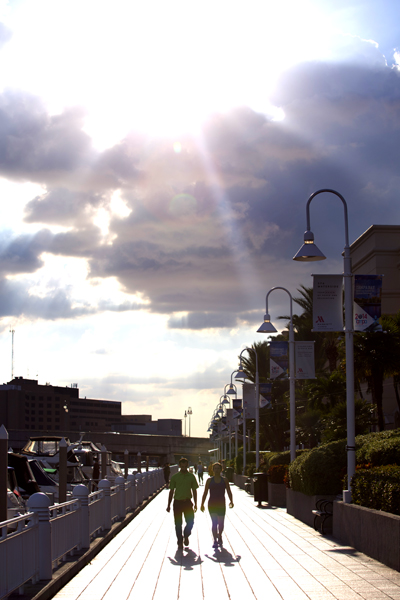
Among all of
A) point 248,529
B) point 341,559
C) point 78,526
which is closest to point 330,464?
point 248,529

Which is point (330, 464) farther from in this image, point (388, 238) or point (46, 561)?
point (388, 238)

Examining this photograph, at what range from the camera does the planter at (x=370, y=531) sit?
1030cm

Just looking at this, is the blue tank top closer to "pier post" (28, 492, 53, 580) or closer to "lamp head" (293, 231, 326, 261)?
"pier post" (28, 492, 53, 580)

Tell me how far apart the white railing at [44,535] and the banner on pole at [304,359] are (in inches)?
402

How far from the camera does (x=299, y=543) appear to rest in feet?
45.5

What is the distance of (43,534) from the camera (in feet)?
29.9

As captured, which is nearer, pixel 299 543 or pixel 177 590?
pixel 177 590

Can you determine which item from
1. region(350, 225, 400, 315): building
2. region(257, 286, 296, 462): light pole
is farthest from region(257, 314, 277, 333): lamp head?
region(350, 225, 400, 315): building

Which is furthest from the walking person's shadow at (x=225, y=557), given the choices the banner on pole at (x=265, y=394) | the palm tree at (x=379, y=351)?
the banner on pole at (x=265, y=394)

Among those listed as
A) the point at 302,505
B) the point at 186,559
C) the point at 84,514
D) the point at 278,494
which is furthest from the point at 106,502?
the point at 278,494

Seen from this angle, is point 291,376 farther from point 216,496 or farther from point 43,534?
point 43,534

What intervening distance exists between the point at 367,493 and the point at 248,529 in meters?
5.20

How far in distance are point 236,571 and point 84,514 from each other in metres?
3.12

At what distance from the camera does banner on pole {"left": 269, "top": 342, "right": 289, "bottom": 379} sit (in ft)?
85.0
